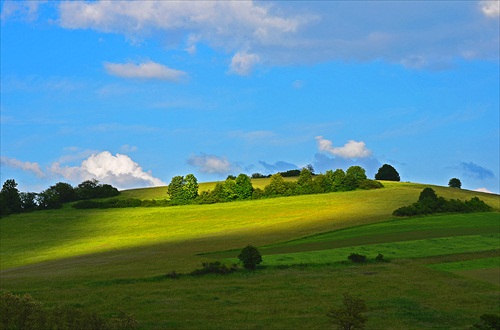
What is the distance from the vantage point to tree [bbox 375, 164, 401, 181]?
179125 mm

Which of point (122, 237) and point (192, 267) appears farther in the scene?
point (122, 237)

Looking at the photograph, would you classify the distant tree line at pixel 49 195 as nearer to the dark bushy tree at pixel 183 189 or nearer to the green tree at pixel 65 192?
the green tree at pixel 65 192

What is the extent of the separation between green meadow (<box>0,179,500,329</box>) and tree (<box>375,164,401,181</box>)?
5083 cm

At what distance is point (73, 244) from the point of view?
96.6 m

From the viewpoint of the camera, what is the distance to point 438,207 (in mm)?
101188

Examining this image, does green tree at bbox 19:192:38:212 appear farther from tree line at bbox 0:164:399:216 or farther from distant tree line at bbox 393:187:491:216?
distant tree line at bbox 393:187:491:216

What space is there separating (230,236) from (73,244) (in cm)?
2660

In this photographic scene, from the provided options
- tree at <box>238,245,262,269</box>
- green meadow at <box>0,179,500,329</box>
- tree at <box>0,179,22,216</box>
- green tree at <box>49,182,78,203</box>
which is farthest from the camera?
green tree at <box>49,182,78,203</box>

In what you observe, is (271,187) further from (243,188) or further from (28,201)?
(28,201)

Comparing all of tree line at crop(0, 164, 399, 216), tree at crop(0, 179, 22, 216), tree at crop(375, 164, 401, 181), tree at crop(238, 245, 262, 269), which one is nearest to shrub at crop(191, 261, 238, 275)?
tree at crop(238, 245, 262, 269)

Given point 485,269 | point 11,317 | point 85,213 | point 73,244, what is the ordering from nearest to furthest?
point 11,317, point 485,269, point 73,244, point 85,213

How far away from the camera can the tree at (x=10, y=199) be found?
437 feet

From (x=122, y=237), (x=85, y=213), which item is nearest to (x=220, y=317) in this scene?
(x=122, y=237)

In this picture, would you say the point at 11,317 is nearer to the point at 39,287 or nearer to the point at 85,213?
the point at 39,287
